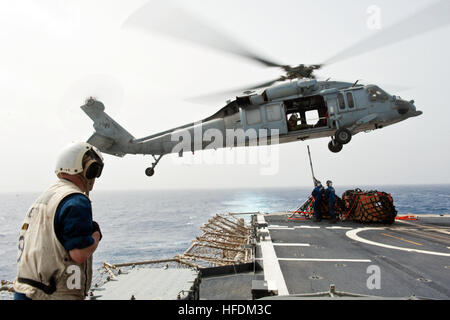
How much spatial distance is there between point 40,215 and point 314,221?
14.4m

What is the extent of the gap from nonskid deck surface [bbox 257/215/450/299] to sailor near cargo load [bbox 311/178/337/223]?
2.02 meters

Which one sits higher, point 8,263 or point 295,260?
point 295,260

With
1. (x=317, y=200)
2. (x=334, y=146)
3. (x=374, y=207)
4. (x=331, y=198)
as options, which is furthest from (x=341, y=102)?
(x=374, y=207)

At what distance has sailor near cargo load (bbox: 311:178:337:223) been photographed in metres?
14.0

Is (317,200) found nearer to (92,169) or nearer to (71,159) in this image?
(92,169)

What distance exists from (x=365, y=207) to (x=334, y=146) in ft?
11.5

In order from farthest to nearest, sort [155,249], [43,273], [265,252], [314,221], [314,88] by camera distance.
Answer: [155,249]
[314,221]
[314,88]
[265,252]
[43,273]

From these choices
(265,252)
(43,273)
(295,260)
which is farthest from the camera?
(265,252)

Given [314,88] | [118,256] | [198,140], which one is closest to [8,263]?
[118,256]

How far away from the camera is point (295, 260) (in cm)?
772

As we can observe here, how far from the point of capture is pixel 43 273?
2061 millimetres
